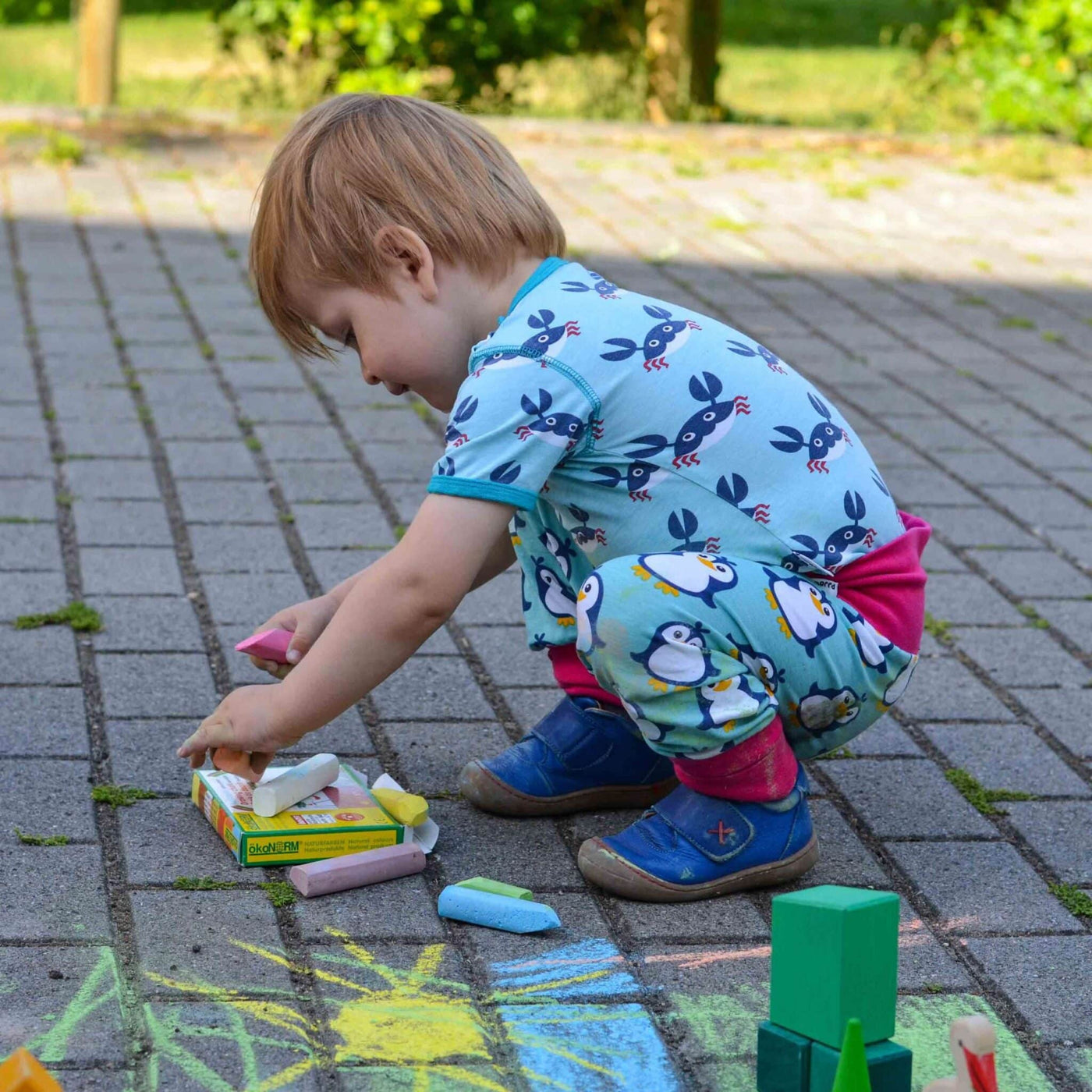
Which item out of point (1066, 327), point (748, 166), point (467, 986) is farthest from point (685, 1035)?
point (748, 166)

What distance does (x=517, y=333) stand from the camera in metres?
2.20

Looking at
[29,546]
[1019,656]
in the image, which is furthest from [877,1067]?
[29,546]

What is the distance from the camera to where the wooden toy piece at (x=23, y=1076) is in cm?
A: 155

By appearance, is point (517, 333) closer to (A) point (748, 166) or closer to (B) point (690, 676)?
(B) point (690, 676)

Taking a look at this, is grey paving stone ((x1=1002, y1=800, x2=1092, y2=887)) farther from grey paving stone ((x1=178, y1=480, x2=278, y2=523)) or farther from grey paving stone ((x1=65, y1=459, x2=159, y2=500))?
grey paving stone ((x1=65, y1=459, x2=159, y2=500))

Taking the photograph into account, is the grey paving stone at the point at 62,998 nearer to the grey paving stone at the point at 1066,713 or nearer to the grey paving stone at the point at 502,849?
the grey paving stone at the point at 502,849

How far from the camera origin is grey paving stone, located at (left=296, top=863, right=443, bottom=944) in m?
2.16

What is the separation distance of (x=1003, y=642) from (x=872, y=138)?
21.8 feet

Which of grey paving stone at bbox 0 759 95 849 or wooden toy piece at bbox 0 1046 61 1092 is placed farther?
grey paving stone at bbox 0 759 95 849

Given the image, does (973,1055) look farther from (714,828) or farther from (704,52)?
(704,52)

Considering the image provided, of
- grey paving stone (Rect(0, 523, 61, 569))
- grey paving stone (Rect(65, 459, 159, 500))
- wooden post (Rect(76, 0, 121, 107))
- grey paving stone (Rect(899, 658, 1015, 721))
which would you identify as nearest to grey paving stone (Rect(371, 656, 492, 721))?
grey paving stone (Rect(899, 658, 1015, 721))

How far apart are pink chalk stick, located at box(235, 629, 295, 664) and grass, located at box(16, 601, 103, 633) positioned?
2.52ft

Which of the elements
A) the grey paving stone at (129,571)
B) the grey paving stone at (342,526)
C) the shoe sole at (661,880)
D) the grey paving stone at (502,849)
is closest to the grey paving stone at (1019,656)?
the shoe sole at (661,880)

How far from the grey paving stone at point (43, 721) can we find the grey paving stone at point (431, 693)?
502 mm
